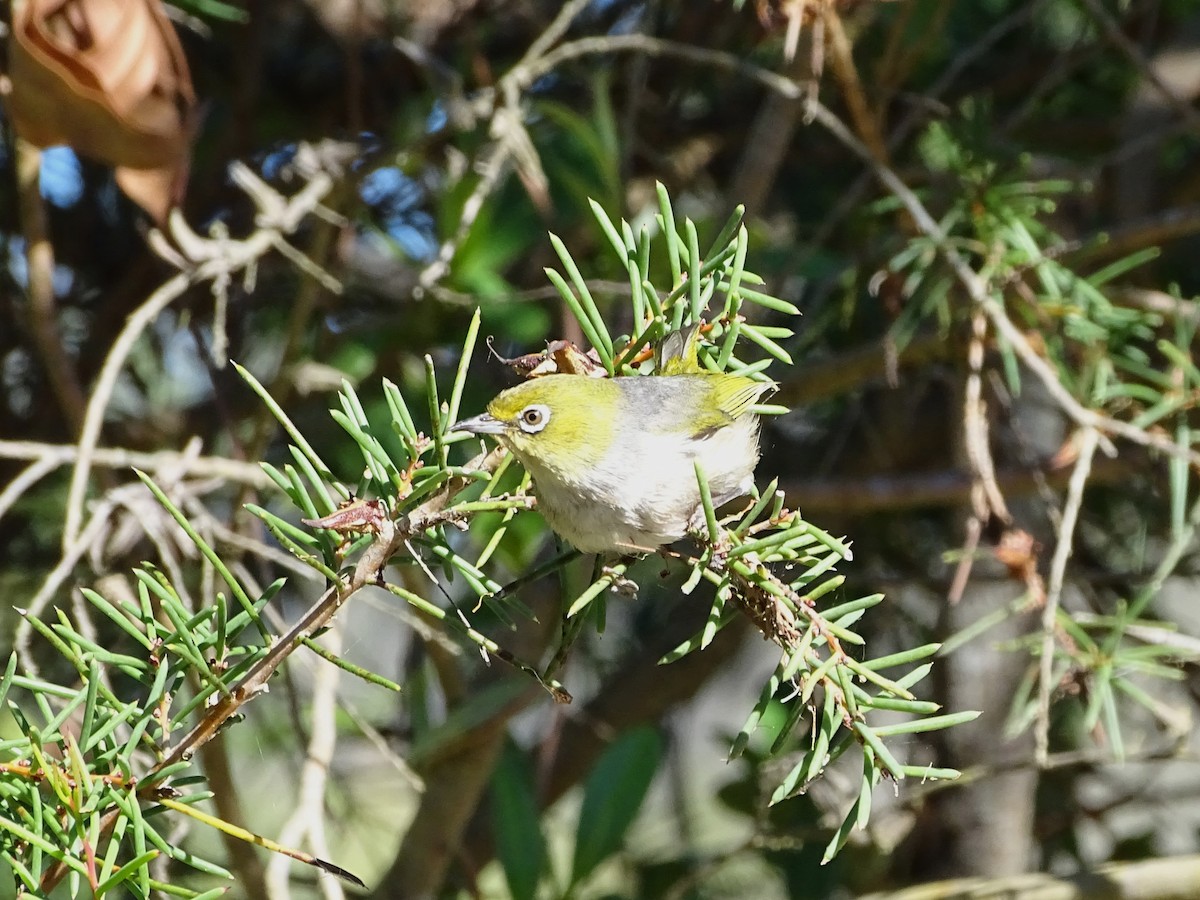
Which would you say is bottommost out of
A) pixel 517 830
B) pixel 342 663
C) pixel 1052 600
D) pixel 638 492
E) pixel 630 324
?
pixel 517 830

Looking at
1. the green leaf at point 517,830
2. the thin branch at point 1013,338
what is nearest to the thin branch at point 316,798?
the green leaf at point 517,830

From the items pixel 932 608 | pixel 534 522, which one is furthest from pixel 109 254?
pixel 932 608

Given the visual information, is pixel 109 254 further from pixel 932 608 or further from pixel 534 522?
pixel 932 608

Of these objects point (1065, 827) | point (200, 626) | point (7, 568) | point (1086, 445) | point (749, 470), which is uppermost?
point (200, 626)

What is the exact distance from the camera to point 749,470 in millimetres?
1406

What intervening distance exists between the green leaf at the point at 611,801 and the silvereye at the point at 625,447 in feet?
3.42

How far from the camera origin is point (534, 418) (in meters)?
1.35

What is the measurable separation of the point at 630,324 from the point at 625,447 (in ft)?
2.59

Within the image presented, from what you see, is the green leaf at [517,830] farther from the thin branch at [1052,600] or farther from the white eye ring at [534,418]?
the white eye ring at [534,418]

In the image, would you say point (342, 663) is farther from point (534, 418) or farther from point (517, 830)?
point (517, 830)

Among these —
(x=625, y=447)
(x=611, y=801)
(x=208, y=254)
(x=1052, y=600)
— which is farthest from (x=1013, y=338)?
(x=208, y=254)

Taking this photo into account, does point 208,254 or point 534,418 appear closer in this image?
point 534,418

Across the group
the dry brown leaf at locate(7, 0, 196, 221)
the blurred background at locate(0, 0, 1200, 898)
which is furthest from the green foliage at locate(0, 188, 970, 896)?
the dry brown leaf at locate(7, 0, 196, 221)

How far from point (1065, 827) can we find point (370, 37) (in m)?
2.40
